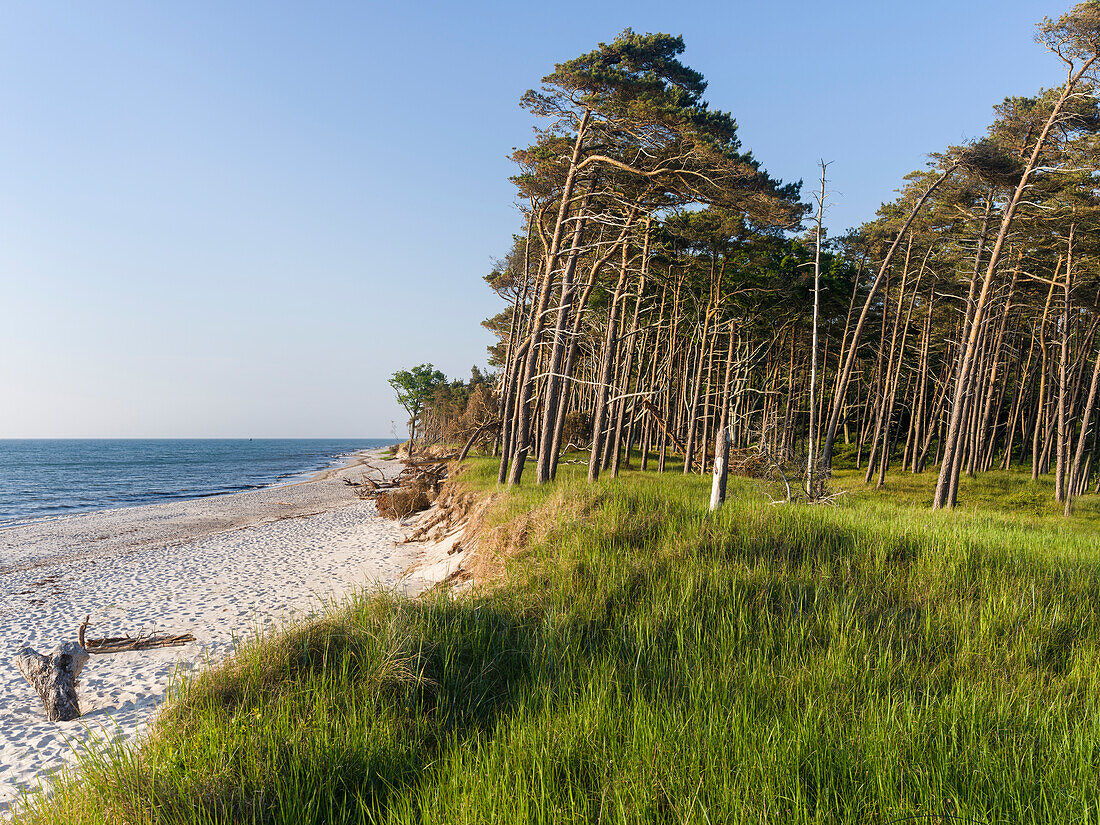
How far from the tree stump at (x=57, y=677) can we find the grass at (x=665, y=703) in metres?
3.98

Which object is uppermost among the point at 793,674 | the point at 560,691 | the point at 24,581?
the point at 793,674

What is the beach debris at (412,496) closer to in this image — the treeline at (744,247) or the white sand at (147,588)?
Answer: the white sand at (147,588)

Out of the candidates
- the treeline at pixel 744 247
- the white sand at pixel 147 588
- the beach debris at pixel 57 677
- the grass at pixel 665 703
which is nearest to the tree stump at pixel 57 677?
the beach debris at pixel 57 677

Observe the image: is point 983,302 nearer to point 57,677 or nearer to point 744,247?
point 744,247

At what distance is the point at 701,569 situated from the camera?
584cm

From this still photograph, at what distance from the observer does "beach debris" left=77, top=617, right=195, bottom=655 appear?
26.0 feet

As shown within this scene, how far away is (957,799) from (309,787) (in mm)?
3364

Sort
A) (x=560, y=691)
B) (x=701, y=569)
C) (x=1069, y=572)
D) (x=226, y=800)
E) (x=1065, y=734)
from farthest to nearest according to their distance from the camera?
(x=1069, y=572) → (x=701, y=569) → (x=560, y=691) → (x=1065, y=734) → (x=226, y=800)

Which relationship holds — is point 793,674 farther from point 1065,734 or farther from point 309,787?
point 309,787

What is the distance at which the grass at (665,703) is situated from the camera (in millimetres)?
2658

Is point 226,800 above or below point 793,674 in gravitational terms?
below

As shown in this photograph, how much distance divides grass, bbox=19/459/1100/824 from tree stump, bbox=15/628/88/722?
157 inches

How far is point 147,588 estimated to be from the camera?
39.4 feet

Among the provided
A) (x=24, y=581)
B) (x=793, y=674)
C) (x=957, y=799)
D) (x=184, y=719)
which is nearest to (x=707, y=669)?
(x=793, y=674)
